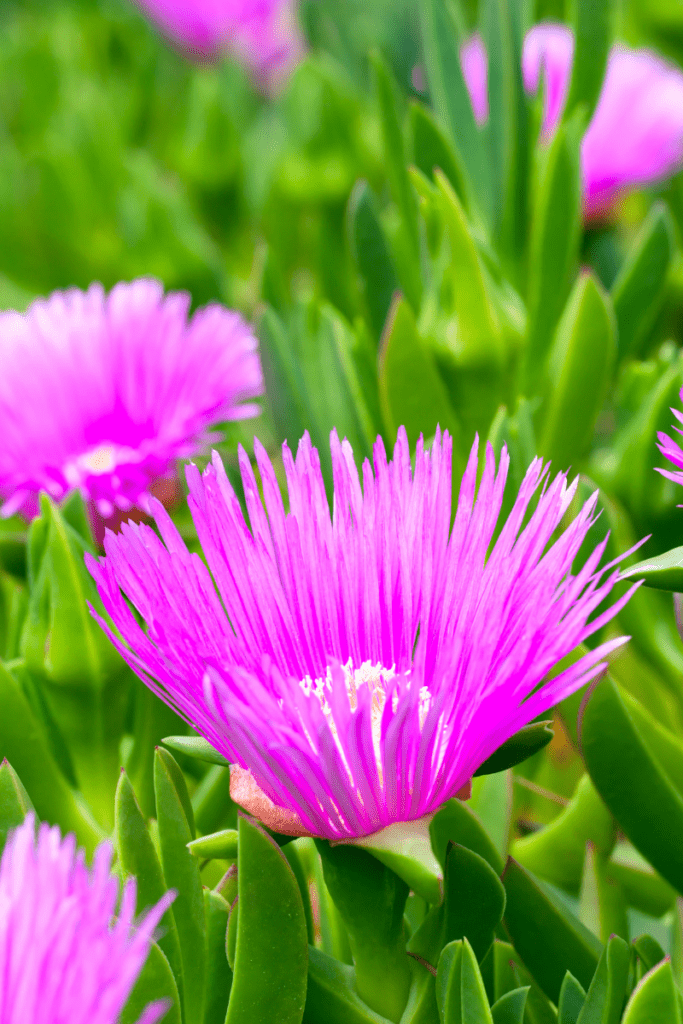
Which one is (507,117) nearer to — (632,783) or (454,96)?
(454,96)

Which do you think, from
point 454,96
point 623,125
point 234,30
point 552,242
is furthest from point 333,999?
point 234,30

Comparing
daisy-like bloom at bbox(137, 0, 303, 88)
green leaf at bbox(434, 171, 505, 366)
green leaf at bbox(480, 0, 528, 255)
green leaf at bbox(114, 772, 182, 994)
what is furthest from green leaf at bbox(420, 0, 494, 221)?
daisy-like bloom at bbox(137, 0, 303, 88)

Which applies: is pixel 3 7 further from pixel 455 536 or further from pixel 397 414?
pixel 455 536

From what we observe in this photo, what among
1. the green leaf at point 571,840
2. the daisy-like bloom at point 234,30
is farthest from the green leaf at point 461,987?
the daisy-like bloom at point 234,30

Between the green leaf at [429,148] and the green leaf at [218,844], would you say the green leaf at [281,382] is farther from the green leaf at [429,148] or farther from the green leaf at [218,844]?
the green leaf at [218,844]

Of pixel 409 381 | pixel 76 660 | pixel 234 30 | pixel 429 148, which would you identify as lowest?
pixel 76 660

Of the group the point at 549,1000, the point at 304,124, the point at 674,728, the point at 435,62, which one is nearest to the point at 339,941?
the point at 549,1000

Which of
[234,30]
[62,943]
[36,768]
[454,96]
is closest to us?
[62,943]
